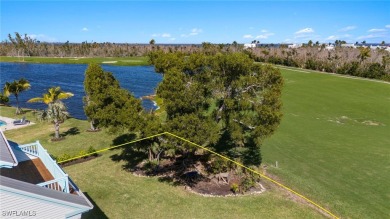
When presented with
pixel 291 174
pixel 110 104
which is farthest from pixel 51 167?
pixel 291 174

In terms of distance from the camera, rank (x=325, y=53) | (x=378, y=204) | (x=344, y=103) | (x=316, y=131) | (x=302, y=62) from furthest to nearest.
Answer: (x=325, y=53) → (x=302, y=62) → (x=344, y=103) → (x=316, y=131) → (x=378, y=204)

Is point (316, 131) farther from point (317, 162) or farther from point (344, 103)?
point (344, 103)

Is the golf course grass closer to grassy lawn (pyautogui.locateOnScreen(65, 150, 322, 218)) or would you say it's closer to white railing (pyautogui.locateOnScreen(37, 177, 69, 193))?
grassy lawn (pyautogui.locateOnScreen(65, 150, 322, 218))

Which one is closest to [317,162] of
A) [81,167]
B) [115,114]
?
[115,114]

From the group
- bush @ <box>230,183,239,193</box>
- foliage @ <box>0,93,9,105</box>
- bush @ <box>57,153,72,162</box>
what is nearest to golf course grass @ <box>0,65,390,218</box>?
bush @ <box>230,183,239,193</box>

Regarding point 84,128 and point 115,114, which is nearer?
point 115,114

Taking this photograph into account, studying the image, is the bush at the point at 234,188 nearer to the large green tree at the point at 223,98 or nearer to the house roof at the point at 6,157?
the large green tree at the point at 223,98

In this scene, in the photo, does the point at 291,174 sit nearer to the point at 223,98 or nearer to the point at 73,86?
the point at 223,98

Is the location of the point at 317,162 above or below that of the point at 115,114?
below
